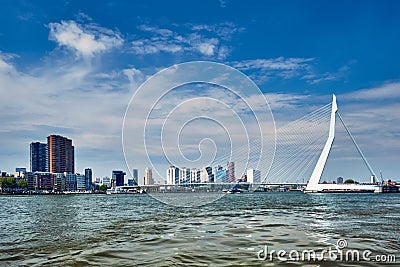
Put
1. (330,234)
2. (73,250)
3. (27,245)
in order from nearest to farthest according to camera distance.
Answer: (73,250) < (27,245) < (330,234)

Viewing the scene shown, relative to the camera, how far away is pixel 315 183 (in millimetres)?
84938

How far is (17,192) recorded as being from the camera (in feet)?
577

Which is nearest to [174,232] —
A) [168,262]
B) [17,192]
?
[168,262]

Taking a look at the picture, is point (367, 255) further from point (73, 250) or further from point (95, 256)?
point (73, 250)

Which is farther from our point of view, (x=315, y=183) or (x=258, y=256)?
(x=315, y=183)

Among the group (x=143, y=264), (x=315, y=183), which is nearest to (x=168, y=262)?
(x=143, y=264)

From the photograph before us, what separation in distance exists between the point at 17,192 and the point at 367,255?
186 meters

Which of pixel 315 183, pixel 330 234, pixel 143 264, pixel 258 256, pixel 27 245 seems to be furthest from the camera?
pixel 315 183

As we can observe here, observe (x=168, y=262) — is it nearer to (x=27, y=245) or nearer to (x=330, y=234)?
(x=27, y=245)

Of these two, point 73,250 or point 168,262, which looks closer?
point 168,262

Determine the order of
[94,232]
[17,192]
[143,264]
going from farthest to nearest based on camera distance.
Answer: [17,192] → [94,232] → [143,264]

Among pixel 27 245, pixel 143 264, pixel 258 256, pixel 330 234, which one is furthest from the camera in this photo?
pixel 330 234

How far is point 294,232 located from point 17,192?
181m

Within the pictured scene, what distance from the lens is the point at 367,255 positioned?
12.6m
